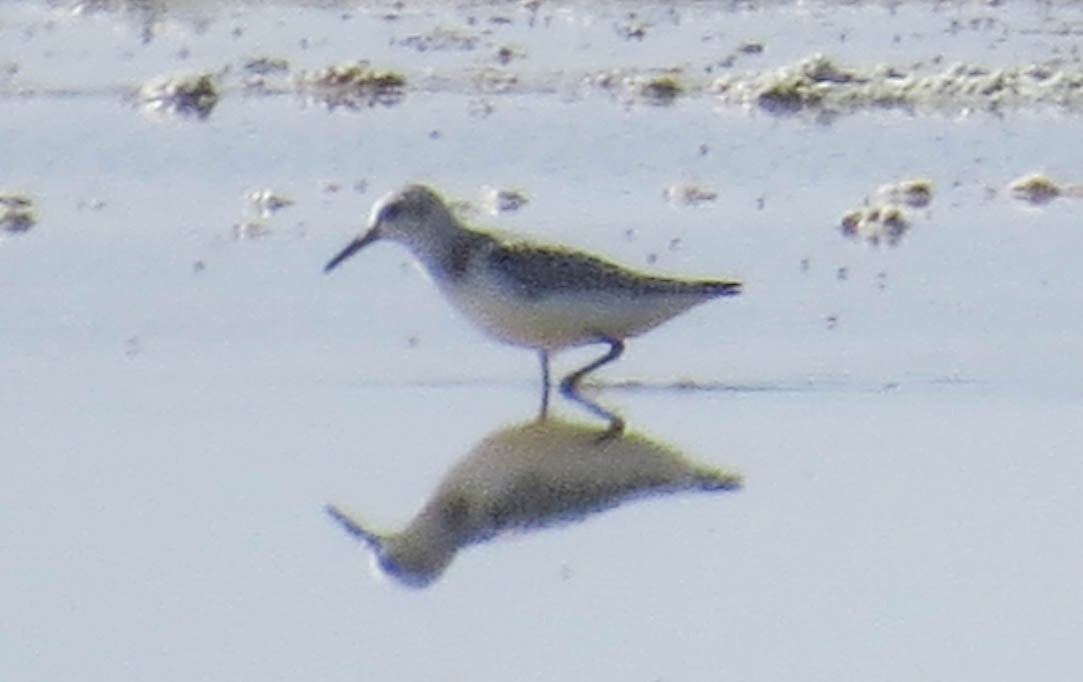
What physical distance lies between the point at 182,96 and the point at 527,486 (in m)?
4.18

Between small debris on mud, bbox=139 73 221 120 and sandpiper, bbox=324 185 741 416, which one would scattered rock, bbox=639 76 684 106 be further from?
sandpiper, bbox=324 185 741 416

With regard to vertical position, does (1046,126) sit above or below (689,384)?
above

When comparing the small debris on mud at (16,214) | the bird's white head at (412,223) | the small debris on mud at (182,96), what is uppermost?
the small debris on mud at (182,96)

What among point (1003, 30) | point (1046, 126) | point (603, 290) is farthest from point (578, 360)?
point (1003, 30)

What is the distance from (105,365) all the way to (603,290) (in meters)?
1.31

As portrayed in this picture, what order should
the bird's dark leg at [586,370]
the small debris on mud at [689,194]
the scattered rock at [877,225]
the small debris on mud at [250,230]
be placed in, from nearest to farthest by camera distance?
the bird's dark leg at [586,370], the scattered rock at [877,225], the small debris on mud at [250,230], the small debris on mud at [689,194]

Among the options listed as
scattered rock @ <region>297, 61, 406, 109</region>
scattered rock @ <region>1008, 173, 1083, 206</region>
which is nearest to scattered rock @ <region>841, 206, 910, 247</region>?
scattered rock @ <region>1008, 173, 1083, 206</region>

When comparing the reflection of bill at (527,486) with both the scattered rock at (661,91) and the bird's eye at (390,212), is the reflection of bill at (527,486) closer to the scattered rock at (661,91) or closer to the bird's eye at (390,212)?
the bird's eye at (390,212)

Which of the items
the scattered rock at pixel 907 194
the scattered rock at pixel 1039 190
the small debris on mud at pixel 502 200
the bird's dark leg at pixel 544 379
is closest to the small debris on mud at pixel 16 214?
the small debris on mud at pixel 502 200

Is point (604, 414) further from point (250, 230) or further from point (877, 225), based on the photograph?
point (250, 230)

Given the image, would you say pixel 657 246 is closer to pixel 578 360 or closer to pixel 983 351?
pixel 578 360

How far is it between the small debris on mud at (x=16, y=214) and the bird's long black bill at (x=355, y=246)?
127cm

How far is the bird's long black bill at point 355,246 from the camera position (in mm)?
9023

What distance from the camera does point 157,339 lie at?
8922 mm
